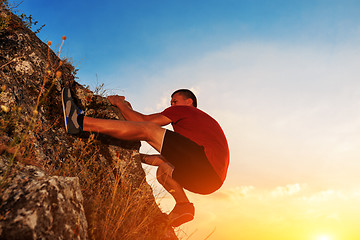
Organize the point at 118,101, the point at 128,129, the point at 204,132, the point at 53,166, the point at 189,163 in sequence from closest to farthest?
1. the point at 53,166
2. the point at 128,129
3. the point at 189,163
4. the point at 204,132
5. the point at 118,101

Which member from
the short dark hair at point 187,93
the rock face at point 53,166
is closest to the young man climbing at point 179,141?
the rock face at point 53,166

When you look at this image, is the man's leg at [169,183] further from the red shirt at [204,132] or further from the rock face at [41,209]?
the rock face at [41,209]

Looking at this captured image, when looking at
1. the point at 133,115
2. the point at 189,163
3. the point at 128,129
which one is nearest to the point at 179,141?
the point at 189,163

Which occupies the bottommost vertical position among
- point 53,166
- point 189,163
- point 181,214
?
point 181,214

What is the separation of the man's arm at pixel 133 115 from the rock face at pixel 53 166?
0.39 meters

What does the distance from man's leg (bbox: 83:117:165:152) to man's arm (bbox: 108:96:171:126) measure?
619mm

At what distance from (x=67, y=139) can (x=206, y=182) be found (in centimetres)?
244

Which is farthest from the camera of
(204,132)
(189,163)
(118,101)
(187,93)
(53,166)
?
(187,93)

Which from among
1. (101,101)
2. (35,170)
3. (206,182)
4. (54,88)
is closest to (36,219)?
(35,170)

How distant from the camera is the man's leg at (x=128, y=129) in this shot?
393 centimetres

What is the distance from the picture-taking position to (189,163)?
4238mm

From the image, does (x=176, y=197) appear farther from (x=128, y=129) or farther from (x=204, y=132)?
(x=128, y=129)

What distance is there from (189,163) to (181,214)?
39.9 inches

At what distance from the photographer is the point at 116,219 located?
323cm
